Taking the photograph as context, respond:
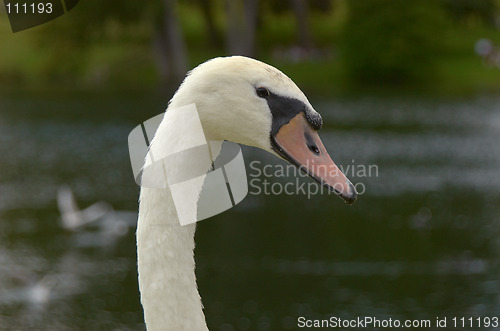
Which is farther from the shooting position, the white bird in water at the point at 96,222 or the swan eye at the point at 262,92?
the white bird in water at the point at 96,222

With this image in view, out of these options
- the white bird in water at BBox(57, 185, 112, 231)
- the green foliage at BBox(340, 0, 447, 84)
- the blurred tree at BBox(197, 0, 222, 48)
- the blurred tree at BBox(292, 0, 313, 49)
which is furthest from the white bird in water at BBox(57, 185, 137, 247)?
the blurred tree at BBox(197, 0, 222, 48)

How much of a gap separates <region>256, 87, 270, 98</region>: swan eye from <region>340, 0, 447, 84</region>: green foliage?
4814 cm

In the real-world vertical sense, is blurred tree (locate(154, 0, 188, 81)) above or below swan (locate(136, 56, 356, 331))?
above

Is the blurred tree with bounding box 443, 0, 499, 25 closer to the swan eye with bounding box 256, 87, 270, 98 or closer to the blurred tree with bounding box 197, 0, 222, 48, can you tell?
the blurred tree with bounding box 197, 0, 222, 48

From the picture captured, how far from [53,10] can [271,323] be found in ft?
130

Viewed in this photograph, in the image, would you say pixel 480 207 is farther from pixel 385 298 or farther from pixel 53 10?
pixel 53 10

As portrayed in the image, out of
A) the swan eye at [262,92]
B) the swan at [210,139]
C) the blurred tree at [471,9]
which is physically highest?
the blurred tree at [471,9]

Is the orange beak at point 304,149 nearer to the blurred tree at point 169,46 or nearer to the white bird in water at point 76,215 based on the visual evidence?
the white bird in water at point 76,215

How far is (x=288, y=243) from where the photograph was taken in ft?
50.6

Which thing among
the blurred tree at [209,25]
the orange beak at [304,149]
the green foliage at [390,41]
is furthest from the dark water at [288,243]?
the blurred tree at [209,25]

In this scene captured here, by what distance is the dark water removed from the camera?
40.1 ft

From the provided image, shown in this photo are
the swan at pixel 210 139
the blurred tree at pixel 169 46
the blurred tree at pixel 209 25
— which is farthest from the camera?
the blurred tree at pixel 209 25

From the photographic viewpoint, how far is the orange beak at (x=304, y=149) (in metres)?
3.42

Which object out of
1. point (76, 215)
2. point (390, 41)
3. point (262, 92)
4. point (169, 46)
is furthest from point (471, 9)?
point (262, 92)
